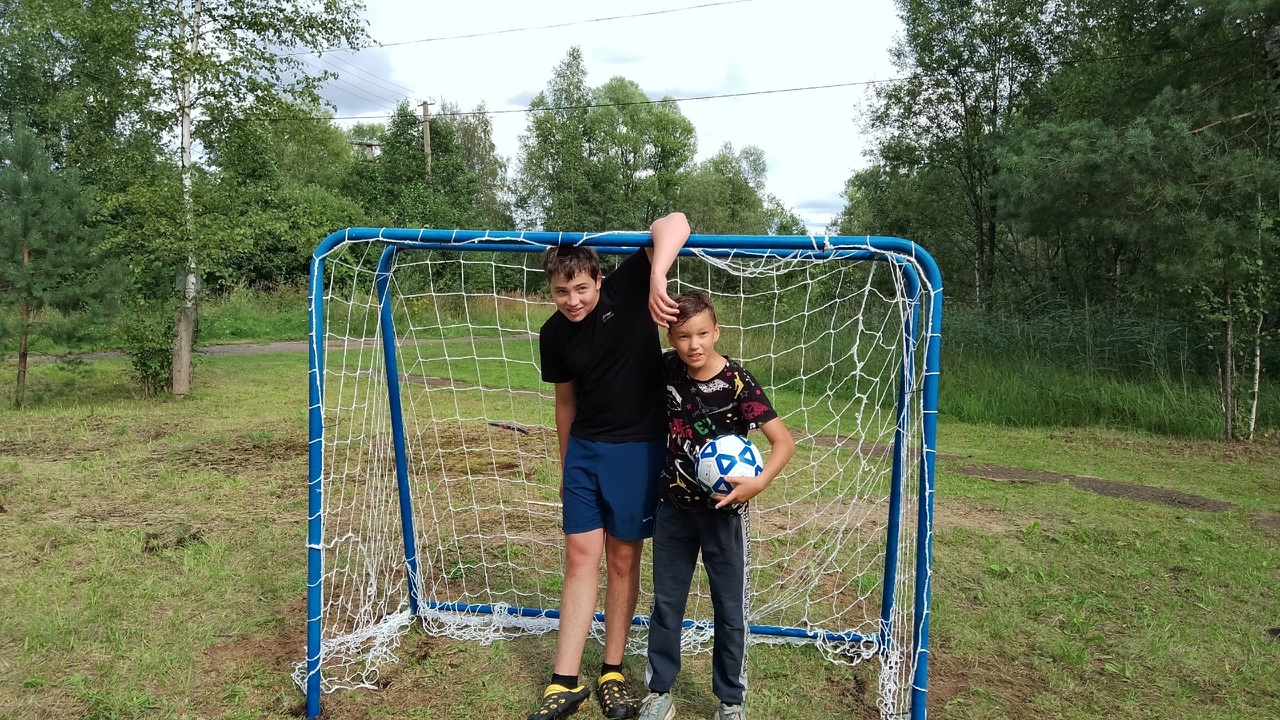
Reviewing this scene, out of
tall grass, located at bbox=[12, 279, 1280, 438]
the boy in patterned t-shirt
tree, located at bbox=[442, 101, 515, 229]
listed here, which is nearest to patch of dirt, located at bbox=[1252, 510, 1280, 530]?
tall grass, located at bbox=[12, 279, 1280, 438]

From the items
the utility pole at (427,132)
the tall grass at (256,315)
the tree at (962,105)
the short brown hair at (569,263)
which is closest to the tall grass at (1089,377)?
the tree at (962,105)

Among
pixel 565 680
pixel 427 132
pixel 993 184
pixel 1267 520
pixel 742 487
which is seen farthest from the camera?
pixel 427 132

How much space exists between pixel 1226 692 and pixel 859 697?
4.69 feet

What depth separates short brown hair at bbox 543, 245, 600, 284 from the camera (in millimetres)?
2766

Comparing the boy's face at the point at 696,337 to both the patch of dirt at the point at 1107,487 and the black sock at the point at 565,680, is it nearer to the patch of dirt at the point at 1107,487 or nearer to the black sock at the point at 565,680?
the black sock at the point at 565,680

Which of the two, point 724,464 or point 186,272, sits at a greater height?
point 186,272

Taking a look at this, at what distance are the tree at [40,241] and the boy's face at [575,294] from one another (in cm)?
841

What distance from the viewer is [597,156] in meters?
36.2

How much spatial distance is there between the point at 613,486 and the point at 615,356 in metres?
0.45

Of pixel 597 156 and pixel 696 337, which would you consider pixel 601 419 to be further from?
pixel 597 156

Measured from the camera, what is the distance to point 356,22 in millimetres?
10156

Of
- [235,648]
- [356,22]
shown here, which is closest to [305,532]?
[235,648]

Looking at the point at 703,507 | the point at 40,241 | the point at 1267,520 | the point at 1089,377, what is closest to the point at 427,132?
the point at 40,241

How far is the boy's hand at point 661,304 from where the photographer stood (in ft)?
8.46
